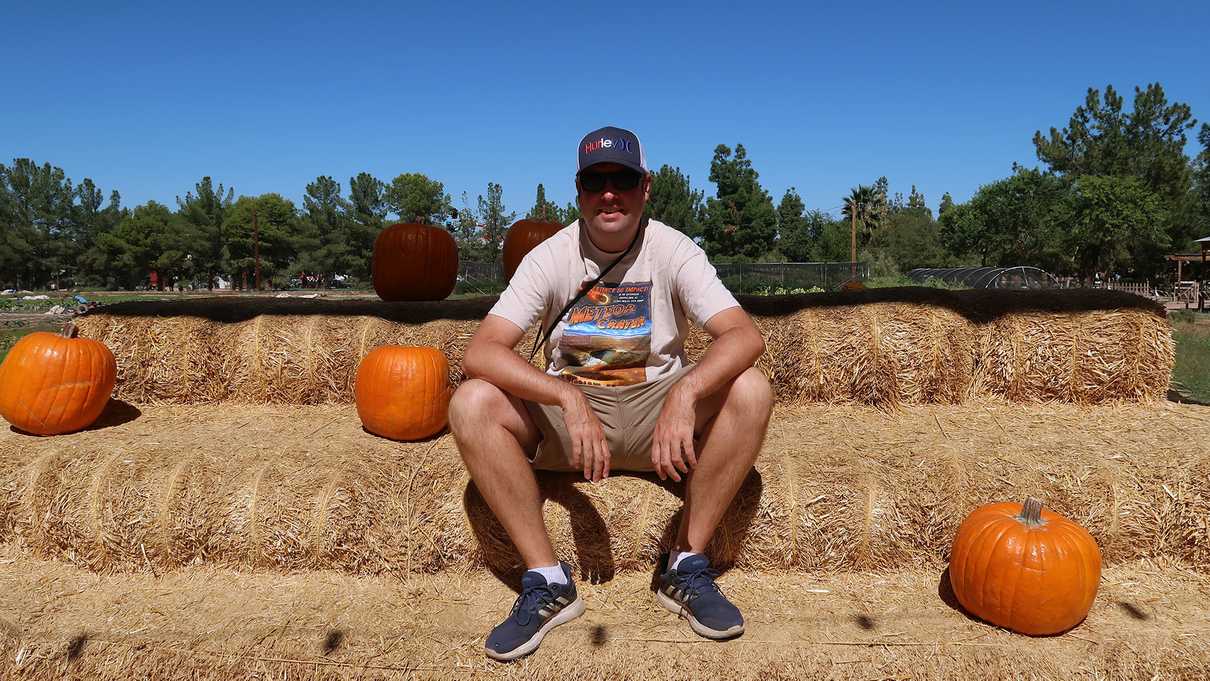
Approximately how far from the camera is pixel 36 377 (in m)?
3.16

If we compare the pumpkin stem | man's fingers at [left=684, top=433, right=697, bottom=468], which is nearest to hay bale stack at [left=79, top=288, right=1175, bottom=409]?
the pumpkin stem

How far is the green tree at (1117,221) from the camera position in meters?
34.1

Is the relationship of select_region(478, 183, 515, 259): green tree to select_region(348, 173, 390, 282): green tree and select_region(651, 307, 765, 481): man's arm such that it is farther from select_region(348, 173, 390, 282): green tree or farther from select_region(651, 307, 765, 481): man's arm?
select_region(651, 307, 765, 481): man's arm

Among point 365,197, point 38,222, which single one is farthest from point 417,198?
point 38,222

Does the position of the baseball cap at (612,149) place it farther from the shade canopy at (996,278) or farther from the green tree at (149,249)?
the green tree at (149,249)

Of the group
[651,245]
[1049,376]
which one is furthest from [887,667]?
[1049,376]

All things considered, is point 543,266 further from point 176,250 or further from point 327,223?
point 176,250

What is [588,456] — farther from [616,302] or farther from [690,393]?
[616,302]

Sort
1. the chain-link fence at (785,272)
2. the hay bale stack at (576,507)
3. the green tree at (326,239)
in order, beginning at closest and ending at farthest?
1. the hay bale stack at (576,507)
2. the chain-link fence at (785,272)
3. the green tree at (326,239)

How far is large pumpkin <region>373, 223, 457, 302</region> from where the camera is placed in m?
4.77

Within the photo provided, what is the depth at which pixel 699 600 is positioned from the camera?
211 centimetres

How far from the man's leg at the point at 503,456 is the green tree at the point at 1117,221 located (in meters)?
41.5

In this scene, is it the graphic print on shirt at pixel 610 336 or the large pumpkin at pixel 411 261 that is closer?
the graphic print on shirt at pixel 610 336

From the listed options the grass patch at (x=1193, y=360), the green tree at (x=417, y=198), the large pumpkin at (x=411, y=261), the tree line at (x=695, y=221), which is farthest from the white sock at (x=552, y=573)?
the green tree at (x=417, y=198)
